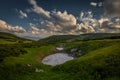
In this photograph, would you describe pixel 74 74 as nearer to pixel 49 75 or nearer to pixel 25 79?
pixel 49 75

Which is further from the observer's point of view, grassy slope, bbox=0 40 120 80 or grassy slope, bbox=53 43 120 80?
grassy slope, bbox=0 40 120 80

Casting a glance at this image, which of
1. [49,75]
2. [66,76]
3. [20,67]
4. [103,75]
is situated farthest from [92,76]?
[20,67]

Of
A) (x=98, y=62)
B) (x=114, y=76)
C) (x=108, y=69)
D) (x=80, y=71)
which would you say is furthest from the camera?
(x=98, y=62)

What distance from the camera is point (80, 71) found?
43.0 meters

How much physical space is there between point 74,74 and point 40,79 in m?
8.07

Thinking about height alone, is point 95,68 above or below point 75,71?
above

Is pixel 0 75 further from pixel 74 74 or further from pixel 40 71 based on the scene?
pixel 74 74

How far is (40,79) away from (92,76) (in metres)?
11.8

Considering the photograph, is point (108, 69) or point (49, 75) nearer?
point (108, 69)

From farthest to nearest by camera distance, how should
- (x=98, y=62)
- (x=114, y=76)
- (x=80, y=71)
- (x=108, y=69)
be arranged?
(x=98, y=62), (x=80, y=71), (x=108, y=69), (x=114, y=76)

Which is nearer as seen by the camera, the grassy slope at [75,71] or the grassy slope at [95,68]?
the grassy slope at [95,68]

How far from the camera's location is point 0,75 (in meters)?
41.4

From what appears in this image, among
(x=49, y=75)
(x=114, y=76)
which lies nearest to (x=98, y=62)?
(x=114, y=76)

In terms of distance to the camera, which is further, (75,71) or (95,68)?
(75,71)
